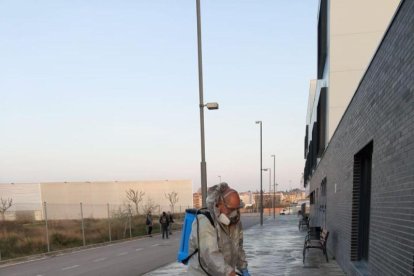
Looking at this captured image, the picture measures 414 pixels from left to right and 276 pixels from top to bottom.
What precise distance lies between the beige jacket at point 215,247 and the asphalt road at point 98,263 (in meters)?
7.67

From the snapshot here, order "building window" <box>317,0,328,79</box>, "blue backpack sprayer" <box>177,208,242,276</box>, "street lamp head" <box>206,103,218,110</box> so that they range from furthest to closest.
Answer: "building window" <box>317,0,328,79</box> < "street lamp head" <box>206,103,218,110</box> < "blue backpack sprayer" <box>177,208,242,276</box>

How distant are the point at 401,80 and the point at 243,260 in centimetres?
269

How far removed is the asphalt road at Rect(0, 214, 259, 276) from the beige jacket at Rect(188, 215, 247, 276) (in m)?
7.67

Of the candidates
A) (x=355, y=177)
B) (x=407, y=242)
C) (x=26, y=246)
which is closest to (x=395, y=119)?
(x=407, y=242)

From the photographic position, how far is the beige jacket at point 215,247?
301 cm

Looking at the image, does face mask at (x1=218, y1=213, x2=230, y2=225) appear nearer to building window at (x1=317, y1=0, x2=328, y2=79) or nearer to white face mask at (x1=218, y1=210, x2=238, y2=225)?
white face mask at (x1=218, y1=210, x2=238, y2=225)

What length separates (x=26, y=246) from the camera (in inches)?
642

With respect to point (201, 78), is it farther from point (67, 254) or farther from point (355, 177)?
point (67, 254)

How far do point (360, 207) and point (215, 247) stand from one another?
547 cm

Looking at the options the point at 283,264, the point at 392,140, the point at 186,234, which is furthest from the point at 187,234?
the point at 283,264

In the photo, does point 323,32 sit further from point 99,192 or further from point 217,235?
point 99,192

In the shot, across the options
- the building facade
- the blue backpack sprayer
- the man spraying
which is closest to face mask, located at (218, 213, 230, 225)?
the man spraying

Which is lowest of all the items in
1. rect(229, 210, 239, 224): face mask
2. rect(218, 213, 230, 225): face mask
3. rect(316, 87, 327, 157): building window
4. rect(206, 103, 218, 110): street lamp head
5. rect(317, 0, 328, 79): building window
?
rect(218, 213, 230, 225): face mask

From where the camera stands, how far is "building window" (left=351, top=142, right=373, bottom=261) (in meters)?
7.42
